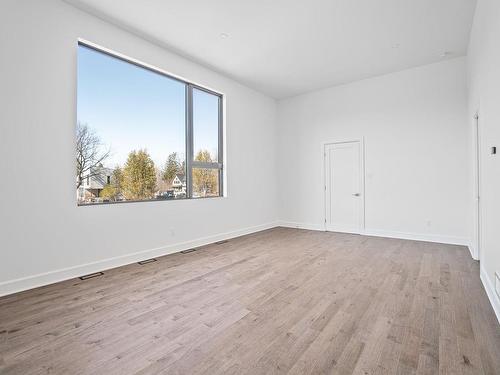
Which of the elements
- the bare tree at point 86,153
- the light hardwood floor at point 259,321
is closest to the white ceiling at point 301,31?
the bare tree at point 86,153

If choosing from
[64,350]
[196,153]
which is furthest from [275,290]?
[196,153]

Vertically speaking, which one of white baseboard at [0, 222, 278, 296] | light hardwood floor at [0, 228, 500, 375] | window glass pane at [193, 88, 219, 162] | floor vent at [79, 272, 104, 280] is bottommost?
light hardwood floor at [0, 228, 500, 375]

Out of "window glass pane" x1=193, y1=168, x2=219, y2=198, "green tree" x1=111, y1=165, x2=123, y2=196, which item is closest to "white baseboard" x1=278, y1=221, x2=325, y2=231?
"window glass pane" x1=193, y1=168, x2=219, y2=198

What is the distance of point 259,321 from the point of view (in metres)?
2.29

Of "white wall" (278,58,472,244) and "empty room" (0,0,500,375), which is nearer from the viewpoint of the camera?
"empty room" (0,0,500,375)

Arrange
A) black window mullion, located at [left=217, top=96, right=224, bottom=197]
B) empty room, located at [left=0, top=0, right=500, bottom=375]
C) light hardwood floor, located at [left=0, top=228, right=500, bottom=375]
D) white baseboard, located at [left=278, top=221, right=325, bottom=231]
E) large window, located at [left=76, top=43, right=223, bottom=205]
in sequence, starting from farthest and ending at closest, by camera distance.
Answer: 1. white baseboard, located at [left=278, top=221, right=325, bottom=231]
2. black window mullion, located at [left=217, top=96, right=224, bottom=197]
3. large window, located at [left=76, top=43, right=223, bottom=205]
4. empty room, located at [left=0, top=0, right=500, bottom=375]
5. light hardwood floor, located at [left=0, top=228, right=500, bottom=375]

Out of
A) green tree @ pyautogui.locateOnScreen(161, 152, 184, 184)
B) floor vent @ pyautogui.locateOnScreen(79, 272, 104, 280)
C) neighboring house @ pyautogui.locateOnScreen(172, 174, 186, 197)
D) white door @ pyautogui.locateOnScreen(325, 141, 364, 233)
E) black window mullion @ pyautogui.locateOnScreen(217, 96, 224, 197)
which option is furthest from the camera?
white door @ pyautogui.locateOnScreen(325, 141, 364, 233)

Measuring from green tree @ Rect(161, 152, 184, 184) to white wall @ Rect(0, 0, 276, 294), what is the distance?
0.55 m

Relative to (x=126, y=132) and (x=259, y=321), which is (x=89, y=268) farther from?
(x=259, y=321)

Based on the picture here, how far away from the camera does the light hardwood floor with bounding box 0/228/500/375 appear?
1.76 meters

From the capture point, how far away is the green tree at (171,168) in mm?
4685

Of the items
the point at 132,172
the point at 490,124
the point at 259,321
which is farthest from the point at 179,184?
the point at 490,124

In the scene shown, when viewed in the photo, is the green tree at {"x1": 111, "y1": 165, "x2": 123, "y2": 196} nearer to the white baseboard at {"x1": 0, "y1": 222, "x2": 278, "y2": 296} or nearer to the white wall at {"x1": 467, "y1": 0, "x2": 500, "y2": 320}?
the white baseboard at {"x1": 0, "y1": 222, "x2": 278, "y2": 296}

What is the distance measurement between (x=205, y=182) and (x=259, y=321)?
3524 mm
